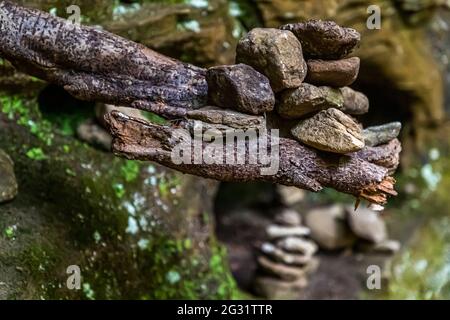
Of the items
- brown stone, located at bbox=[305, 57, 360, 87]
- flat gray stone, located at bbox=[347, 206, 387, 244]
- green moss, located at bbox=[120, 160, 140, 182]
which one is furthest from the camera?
flat gray stone, located at bbox=[347, 206, 387, 244]

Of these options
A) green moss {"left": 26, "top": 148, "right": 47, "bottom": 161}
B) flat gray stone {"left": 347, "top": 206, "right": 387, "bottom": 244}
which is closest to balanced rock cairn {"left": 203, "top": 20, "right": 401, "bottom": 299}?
green moss {"left": 26, "top": 148, "right": 47, "bottom": 161}

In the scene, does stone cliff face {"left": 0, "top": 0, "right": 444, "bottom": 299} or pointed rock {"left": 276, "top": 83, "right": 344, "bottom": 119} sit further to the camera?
stone cliff face {"left": 0, "top": 0, "right": 444, "bottom": 299}

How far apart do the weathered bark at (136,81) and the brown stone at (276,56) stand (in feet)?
0.96

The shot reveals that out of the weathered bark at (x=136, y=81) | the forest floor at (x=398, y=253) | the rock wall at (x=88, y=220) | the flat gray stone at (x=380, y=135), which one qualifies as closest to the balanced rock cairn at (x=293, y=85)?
the weathered bark at (x=136, y=81)

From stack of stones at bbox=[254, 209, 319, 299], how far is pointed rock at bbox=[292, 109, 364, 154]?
2004 mm

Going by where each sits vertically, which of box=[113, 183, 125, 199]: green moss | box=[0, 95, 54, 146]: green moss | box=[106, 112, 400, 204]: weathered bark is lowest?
box=[113, 183, 125, 199]: green moss

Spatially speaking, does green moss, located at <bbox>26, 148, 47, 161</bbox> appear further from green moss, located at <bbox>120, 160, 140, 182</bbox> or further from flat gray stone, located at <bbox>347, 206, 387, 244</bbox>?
flat gray stone, located at <bbox>347, 206, 387, 244</bbox>

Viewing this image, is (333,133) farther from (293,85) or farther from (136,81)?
(136,81)

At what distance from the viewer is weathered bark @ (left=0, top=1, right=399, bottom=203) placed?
2.84 metres

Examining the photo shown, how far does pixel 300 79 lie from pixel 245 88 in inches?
10.2

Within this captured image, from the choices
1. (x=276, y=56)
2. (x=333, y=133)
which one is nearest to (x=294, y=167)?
(x=333, y=133)

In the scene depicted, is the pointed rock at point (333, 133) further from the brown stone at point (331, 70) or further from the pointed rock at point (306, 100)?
the brown stone at point (331, 70)

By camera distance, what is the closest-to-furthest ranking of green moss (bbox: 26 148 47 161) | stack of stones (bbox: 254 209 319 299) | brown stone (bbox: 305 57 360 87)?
brown stone (bbox: 305 57 360 87) < green moss (bbox: 26 148 47 161) < stack of stones (bbox: 254 209 319 299)

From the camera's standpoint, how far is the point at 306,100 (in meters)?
2.76
